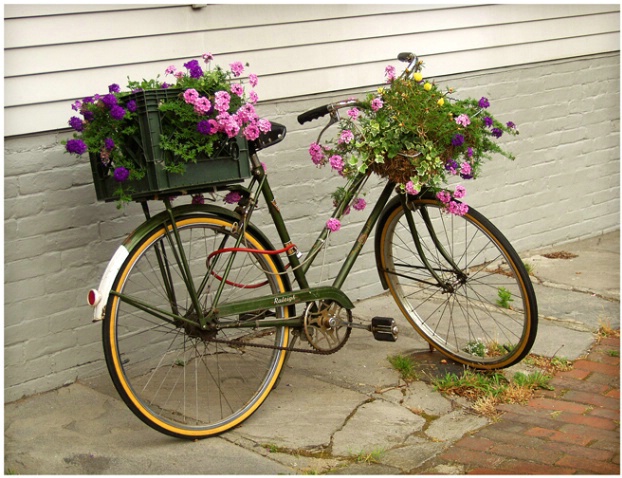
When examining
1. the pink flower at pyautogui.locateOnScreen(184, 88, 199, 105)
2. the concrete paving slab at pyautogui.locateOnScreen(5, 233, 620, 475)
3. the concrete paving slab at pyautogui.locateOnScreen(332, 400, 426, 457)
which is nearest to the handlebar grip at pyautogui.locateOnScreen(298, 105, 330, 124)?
the pink flower at pyautogui.locateOnScreen(184, 88, 199, 105)

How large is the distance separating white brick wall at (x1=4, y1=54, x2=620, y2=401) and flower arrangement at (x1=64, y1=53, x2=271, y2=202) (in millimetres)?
639

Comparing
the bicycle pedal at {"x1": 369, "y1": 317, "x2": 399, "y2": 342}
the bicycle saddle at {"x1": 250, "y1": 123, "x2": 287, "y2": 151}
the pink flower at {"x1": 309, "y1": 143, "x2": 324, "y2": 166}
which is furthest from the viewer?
the bicycle pedal at {"x1": 369, "y1": 317, "x2": 399, "y2": 342}

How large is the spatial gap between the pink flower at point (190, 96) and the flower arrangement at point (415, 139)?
83cm

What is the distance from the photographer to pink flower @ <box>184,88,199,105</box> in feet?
11.1

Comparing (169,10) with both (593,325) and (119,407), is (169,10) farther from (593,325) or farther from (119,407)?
(593,325)

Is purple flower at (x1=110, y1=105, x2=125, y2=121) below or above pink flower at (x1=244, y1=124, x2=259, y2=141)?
above

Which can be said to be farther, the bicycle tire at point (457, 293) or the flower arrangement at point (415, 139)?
the bicycle tire at point (457, 293)

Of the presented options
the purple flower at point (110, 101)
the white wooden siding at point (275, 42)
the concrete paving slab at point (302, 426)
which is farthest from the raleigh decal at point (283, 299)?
the white wooden siding at point (275, 42)

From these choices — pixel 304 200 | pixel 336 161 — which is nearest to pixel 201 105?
pixel 336 161

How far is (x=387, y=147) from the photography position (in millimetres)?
3902

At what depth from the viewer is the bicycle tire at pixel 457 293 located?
414 cm

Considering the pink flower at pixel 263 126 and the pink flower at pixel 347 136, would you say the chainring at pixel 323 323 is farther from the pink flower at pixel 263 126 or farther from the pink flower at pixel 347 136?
the pink flower at pixel 263 126

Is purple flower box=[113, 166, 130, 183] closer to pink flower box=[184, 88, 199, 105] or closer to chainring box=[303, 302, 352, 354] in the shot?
pink flower box=[184, 88, 199, 105]

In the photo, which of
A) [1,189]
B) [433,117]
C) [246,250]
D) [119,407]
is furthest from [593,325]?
[1,189]
